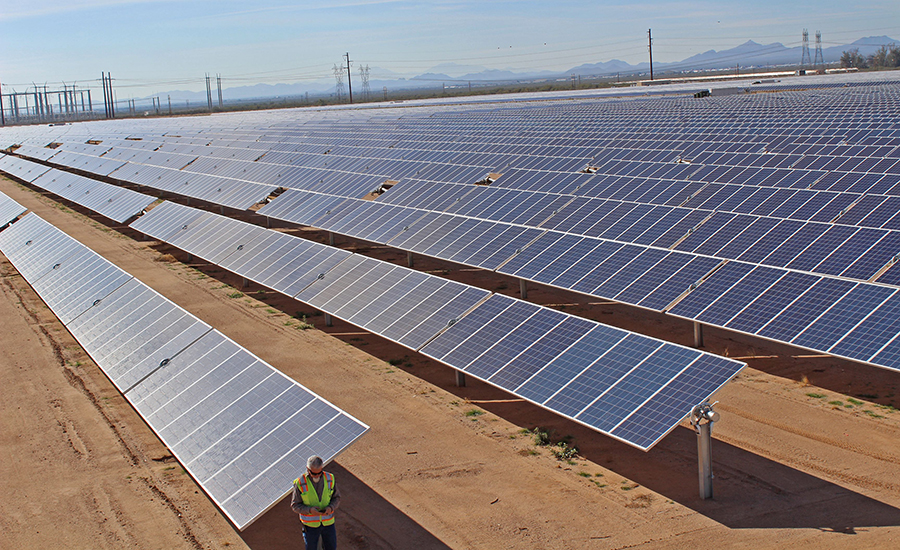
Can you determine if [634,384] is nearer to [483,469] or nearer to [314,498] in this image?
[483,469]

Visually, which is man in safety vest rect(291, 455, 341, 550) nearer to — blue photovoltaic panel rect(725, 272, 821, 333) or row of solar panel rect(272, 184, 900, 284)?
blue photovoltaic panel rect(725, 272, 821, 333)

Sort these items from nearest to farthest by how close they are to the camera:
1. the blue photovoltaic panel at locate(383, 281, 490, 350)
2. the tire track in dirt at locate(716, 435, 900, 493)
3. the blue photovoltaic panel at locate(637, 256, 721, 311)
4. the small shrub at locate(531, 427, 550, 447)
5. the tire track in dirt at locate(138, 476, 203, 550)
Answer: the tire track in dirt at locate(138, 476, 203, 550) < the tire track in dirt at locate(716, 435, 900, 493) < the small shrub at locate(531, 427, 550, 447) < the blue photovoltaic panel at locate(383, 281, 490, 350) < the blue photovoltaic panel at locate(637, 256, 721, 311)

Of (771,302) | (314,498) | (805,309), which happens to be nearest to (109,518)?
(314,498)

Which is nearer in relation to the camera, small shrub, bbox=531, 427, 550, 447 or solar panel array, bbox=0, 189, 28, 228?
small shrub, bbox=531, 427, 550, 447

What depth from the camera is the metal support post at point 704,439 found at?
34.2ft

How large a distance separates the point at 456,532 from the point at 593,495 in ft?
7.38

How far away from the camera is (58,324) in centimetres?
2178

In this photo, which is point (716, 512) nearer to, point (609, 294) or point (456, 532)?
point (456, 532)

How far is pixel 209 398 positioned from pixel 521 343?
18.5 ft

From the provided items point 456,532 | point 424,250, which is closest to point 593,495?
point 456,532

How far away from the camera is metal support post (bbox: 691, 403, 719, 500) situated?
34.2 ft

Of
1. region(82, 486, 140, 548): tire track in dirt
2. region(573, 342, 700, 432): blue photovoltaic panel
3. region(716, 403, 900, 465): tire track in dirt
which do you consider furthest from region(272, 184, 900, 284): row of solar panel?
region(82, 486, 140, 548): tire track in dirt

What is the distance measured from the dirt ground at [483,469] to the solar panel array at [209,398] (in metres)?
0.95

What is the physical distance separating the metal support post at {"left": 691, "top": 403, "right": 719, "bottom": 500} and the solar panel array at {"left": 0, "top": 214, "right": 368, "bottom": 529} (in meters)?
4.73
